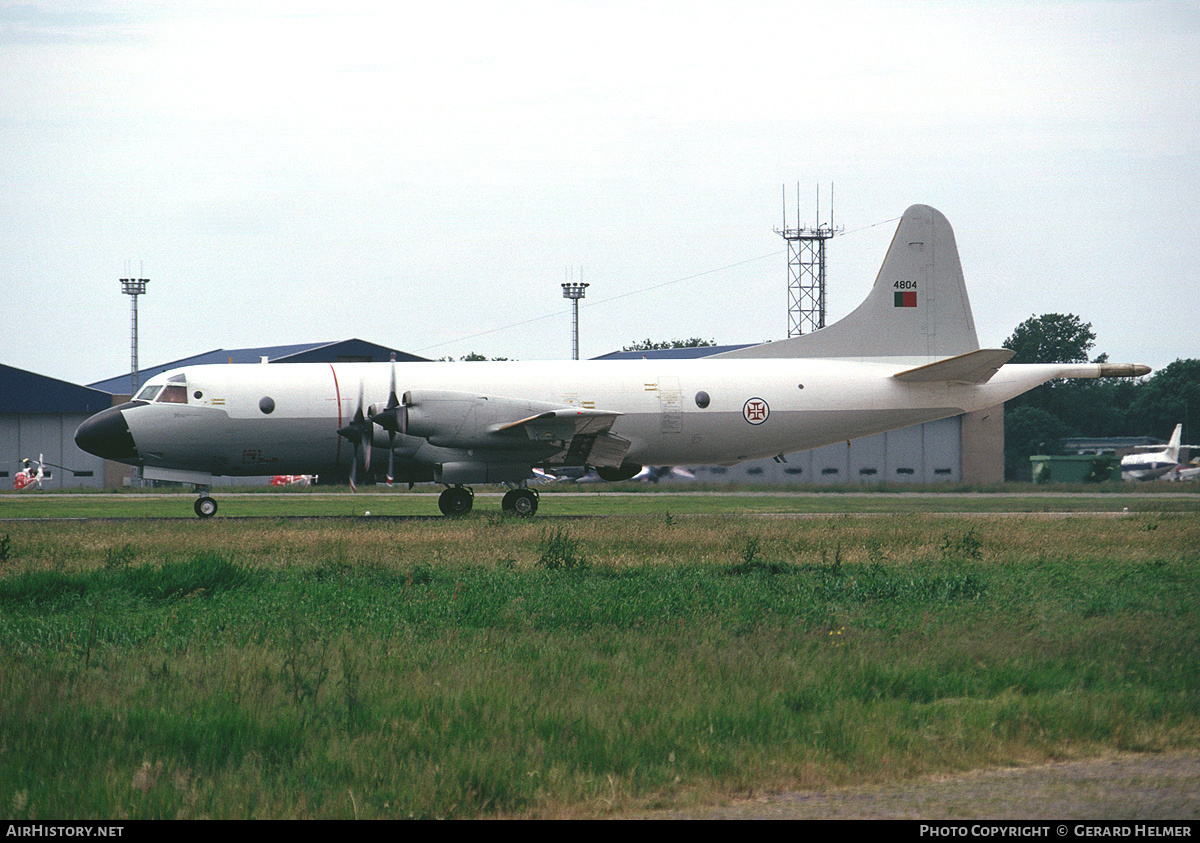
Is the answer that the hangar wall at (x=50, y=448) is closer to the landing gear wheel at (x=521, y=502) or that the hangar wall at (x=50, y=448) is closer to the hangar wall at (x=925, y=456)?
the hangar wall at (x=925, y=456)

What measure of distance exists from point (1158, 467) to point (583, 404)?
203 ft

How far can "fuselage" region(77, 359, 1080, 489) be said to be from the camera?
100 feet

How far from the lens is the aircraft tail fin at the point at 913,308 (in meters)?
33.3

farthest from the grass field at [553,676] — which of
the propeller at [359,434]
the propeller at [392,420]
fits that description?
the propeller at [359,434]

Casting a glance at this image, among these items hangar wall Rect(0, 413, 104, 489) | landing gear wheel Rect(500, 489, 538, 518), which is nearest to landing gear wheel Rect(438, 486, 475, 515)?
landing gear wheel Rect(500, 489, 538, 518)

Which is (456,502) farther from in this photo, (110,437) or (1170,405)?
(1170,405)

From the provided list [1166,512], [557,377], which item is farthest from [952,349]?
[557,377]

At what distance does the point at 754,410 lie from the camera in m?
31.9

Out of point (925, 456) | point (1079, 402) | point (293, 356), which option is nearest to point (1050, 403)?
point (1079, 402)

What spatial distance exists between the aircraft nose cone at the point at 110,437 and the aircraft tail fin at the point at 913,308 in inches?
682

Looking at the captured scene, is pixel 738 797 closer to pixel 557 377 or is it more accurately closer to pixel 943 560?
pixel 943 560

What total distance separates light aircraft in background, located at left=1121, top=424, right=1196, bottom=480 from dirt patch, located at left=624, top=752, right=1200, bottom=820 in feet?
252

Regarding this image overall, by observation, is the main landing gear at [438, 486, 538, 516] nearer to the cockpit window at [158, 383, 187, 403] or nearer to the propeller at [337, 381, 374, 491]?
the propeller at [337, 381, 374, 491]

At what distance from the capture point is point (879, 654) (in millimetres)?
Answer: 11305
